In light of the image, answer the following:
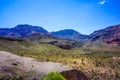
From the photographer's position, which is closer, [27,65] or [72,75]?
[27,65]

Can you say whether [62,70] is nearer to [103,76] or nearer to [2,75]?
[2,75]

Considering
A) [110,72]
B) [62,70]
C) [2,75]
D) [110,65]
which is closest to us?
[2,75]

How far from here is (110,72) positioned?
103062 millimetres

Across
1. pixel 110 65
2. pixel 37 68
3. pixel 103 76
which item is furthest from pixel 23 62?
pixel 110 65

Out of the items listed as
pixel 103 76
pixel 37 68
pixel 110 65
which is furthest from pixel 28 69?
pixel 110 65

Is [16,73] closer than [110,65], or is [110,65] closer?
[16,73]

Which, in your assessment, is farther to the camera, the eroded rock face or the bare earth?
the eroded rock face

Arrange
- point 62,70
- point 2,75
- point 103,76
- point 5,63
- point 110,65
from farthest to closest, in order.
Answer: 1. point 110,65
2. point 103,76
3. point 62,70
4. point 5,63
5. point 2,75

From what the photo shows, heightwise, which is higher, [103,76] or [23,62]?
[23,62]

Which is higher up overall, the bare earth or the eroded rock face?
the bare earth

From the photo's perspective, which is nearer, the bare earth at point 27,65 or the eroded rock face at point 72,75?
the bare earth at point 27,65

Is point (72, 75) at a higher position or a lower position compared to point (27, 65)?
lower

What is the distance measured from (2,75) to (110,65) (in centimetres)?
8714

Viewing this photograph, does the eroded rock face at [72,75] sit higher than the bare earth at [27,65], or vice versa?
the bare earth at [27,65]
